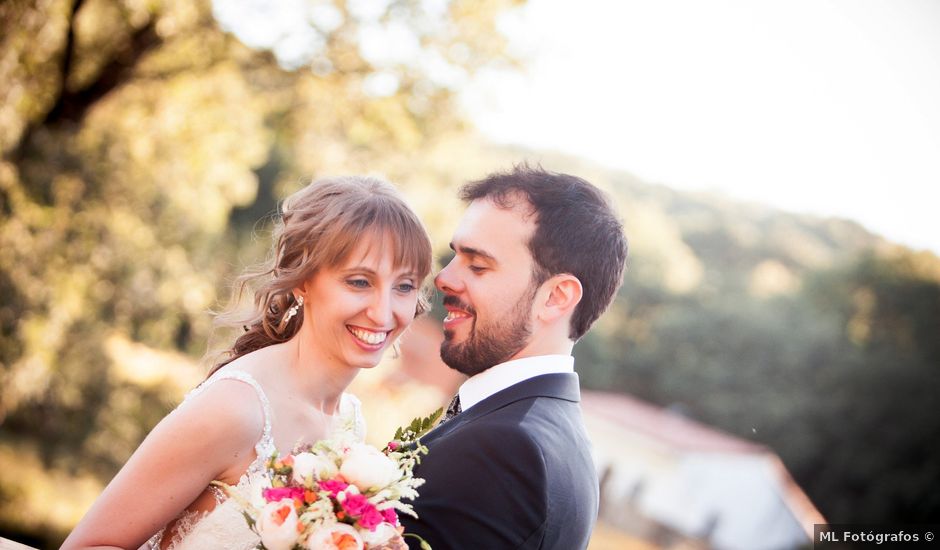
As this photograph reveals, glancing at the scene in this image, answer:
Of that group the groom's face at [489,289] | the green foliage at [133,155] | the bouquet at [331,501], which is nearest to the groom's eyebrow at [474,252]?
the groom's face at [489,289]

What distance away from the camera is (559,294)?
3291 mm

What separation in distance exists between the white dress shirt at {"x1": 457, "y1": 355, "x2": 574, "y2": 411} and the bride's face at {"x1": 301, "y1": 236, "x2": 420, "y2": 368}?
435 millimetres

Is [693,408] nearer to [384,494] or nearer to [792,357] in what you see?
[792,357]

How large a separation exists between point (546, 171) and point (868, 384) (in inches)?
1395

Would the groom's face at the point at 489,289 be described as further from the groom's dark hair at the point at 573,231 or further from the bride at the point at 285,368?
the bride at the point at 285,368

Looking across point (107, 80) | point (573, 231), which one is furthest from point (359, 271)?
point (107, 80)

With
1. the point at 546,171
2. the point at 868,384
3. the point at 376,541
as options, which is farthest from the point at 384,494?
the point at 868,384

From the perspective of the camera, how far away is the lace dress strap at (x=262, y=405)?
9.63 feet

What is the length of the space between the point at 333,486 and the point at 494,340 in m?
1.12

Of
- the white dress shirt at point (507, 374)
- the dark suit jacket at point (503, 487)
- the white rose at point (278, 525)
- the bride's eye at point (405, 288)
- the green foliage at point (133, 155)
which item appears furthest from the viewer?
the green foliage at point (133, 155)

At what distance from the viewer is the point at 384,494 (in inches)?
90.0

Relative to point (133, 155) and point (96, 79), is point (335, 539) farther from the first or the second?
point (96, 79)

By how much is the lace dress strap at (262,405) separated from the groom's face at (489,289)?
2.48 feet

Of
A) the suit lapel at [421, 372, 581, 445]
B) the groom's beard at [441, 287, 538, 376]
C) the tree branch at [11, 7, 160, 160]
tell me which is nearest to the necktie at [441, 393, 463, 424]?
the groom's beard at [441, 287, 538, 376]
